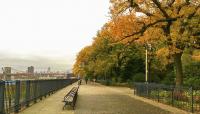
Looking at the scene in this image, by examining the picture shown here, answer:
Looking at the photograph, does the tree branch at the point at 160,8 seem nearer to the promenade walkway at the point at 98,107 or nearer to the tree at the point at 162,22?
the tree at the point at 162,22

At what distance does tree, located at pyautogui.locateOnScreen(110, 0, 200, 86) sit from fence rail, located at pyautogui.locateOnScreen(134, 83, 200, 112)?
7.75 feet

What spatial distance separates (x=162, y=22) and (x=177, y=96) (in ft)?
23.5

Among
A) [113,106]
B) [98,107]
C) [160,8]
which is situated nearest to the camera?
[98,107]

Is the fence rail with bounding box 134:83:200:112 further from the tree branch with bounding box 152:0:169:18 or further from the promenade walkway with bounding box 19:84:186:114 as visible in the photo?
the tree branch with bounding box 152:0:169:18

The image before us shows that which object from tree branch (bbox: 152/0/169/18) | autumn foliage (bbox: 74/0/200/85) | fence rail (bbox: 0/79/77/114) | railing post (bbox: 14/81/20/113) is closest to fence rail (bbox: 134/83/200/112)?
autumn foliage (bbox: 74/0/200/85)

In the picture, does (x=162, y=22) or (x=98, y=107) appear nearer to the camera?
(x=98, y=107)

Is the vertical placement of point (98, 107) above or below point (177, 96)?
below

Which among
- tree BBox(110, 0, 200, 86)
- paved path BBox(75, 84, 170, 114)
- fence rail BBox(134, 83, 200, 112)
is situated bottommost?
paved path BBox(75, 84, 170, 114)

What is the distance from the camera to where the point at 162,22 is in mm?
32594

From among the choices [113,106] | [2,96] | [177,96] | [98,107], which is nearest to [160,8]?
[177,96]

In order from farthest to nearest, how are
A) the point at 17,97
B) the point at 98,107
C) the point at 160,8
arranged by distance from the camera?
the point at 160,8 < the point at 98,107 < the point at 17,97

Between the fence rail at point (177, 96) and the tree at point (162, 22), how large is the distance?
2.36 metres

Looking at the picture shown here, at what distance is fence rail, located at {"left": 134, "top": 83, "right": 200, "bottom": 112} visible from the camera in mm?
24306

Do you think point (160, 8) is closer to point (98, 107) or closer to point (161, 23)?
point (161, 23)
